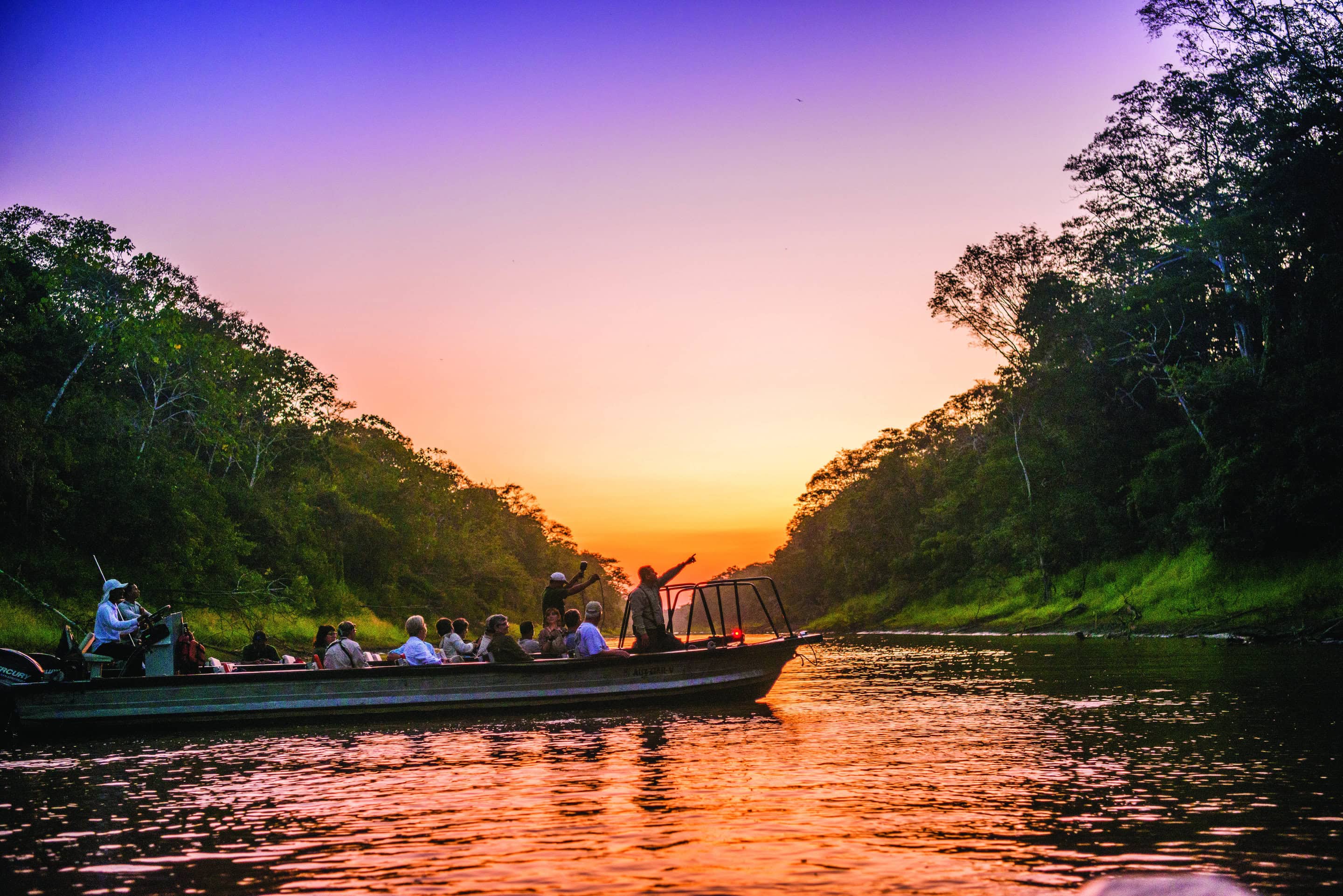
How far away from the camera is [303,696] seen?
15391 millimetres

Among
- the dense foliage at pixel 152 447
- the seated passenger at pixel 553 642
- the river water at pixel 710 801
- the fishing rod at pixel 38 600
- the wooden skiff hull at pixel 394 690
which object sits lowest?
the river water at pixel 710 801

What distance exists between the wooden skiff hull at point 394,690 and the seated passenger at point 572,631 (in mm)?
961

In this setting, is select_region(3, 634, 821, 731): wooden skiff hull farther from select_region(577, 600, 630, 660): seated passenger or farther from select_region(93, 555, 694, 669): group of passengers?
select_region(577, 600, 630, 660): seated passenger

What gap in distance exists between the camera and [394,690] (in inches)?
622

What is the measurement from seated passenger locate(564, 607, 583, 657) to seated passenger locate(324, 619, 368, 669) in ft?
10.2

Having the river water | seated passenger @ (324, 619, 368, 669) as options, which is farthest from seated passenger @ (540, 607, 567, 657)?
seated passenger @ (324, 619, 368, 669)

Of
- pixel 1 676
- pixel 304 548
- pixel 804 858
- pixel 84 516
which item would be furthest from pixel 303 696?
pixel 304 548

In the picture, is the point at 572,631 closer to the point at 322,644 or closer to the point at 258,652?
the point at 322,644

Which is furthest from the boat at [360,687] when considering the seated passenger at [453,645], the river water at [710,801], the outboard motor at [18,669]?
the seated passenger at [453,645]

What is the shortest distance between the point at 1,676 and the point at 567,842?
10877mm

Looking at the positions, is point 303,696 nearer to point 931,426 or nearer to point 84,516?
point 84,516

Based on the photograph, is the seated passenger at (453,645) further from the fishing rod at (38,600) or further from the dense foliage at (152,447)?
the dense foliage at (152,447)

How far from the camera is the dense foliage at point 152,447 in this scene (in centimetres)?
3155

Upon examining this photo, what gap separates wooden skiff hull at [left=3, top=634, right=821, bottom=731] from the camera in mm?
14297
